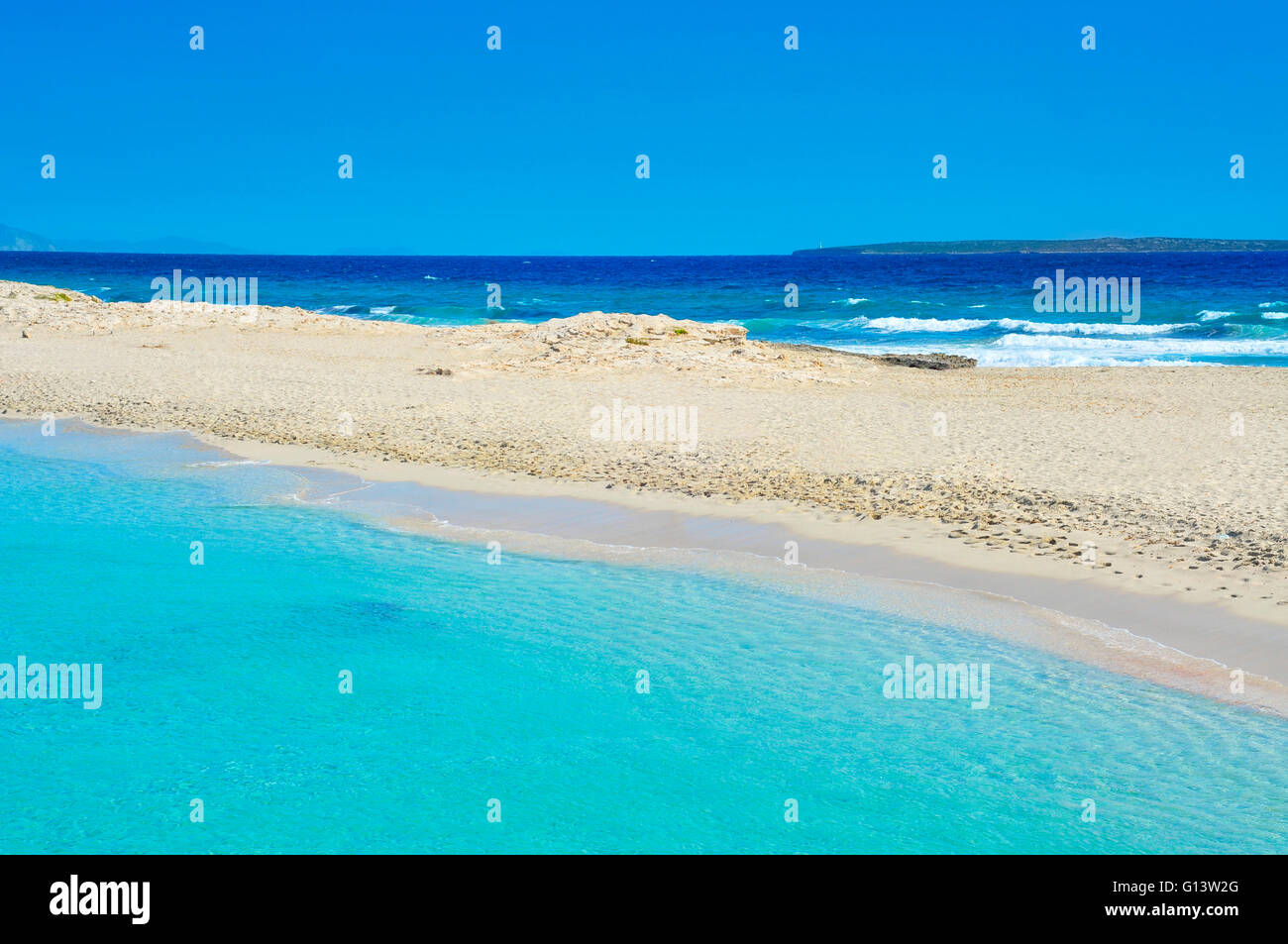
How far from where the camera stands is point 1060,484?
12.5 metres

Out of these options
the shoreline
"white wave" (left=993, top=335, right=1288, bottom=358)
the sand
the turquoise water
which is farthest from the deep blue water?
the turquoise water

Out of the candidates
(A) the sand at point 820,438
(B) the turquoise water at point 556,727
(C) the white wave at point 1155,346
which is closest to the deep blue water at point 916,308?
(C) the white wave at point 1155,346

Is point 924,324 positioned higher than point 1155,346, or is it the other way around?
point 924,324

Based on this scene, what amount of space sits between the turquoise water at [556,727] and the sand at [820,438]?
170 cm

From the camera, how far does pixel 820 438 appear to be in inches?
614

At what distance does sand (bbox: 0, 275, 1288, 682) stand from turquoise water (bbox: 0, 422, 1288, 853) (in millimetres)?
1703

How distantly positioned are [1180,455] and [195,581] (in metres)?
11.9

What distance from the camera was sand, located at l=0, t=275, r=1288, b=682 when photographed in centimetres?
997

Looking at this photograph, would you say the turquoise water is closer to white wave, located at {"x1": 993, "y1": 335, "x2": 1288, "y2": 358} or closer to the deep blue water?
the deep blue water

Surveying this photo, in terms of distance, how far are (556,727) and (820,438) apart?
908 centimetres

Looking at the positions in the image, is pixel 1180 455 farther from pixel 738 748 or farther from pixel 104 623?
pixel 104 623

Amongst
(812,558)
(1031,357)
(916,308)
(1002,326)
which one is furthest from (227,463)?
(916,308)

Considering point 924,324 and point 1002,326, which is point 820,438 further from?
point 924,324

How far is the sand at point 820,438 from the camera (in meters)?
9.97
